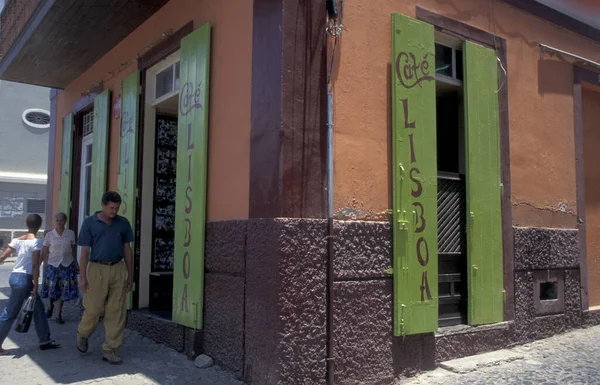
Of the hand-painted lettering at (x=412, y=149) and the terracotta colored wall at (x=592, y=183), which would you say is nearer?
the hand-painted lettering at (x=412, y=149)

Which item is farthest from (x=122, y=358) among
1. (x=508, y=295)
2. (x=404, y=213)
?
(x=508, y=295)

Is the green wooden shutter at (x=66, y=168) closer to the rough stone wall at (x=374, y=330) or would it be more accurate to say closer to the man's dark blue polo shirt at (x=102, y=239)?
the man's dark blue polo shirt at (x=102, y=239)

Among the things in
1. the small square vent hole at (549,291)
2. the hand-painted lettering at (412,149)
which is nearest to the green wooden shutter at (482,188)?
the hand-painted lettering at (412,149)

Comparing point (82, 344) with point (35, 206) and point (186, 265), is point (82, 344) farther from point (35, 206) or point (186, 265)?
point (35, 206)

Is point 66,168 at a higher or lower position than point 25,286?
higher

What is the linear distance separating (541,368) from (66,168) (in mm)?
8181

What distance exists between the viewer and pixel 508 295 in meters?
5.94

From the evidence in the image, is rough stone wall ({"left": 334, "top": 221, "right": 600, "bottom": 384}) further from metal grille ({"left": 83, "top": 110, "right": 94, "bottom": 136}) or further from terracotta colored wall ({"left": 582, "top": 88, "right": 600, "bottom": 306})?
metal grille ({"left": 83, "top": 110, "right": 94, "bottom": 136})

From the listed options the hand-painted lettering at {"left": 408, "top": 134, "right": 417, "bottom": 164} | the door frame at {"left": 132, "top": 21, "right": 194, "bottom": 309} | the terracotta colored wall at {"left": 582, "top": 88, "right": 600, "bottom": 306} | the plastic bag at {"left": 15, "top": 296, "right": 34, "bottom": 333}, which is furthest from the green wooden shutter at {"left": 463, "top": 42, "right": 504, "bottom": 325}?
the plastic bag at {"left": 15, "top": 296, "right": 34, "bottom": 333}

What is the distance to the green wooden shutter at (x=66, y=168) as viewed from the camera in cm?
949

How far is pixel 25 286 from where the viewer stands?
5.86 m

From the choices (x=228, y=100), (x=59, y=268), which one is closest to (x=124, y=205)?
(x=59, y=268)

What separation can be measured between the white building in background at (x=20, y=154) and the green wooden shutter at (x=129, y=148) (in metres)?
15.3

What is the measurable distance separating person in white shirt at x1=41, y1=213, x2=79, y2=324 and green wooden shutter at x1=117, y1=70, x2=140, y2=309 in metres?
1.02
